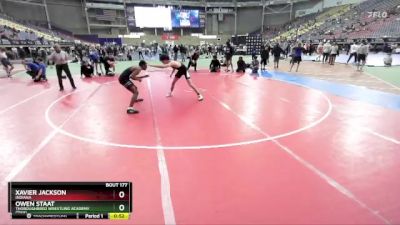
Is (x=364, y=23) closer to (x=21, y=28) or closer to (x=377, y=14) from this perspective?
(x=377, y=14)

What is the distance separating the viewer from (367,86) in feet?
Result: 35.8

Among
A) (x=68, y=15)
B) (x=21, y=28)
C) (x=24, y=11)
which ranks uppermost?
(x=24, y=11)

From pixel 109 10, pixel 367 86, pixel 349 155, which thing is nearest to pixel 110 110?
pixel 349 155

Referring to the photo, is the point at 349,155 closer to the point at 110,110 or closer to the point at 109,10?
the point at 110,110

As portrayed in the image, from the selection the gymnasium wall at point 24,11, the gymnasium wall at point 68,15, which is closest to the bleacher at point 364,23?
the gymnasium wall at point 68,15
